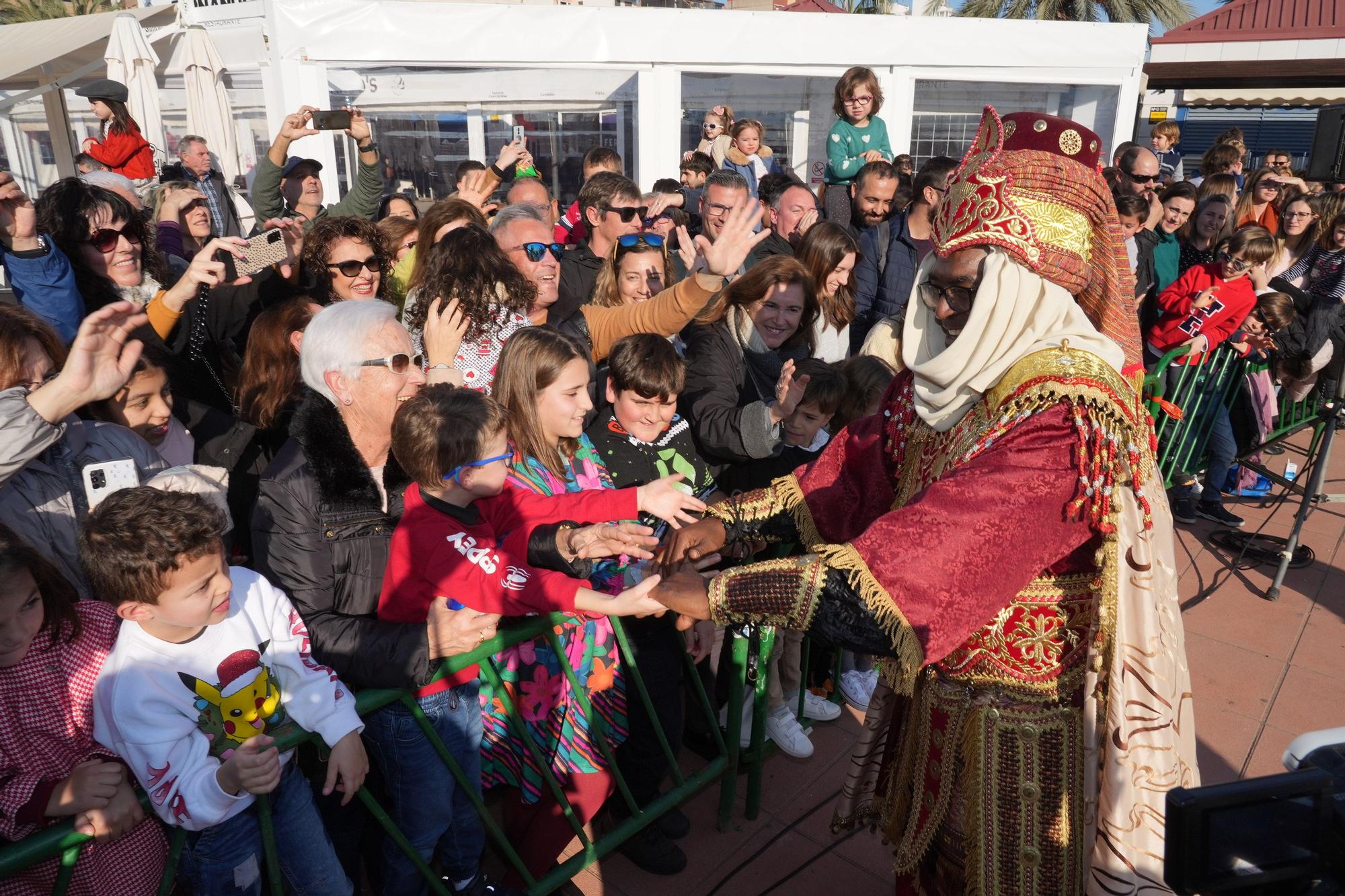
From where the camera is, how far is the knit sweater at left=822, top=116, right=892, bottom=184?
7.82 m

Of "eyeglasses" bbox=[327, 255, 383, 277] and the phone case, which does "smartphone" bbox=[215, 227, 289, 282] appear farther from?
"eyeglasses" bbox=[327, 255, 383, 277]

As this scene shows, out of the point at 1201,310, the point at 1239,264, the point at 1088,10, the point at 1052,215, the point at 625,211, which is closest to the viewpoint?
the point at 1052,215

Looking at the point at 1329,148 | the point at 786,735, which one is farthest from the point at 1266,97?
the point at 786,735

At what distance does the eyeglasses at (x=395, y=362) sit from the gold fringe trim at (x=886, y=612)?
1.47 meters

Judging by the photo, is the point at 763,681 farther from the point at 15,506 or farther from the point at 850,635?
the point at 15,506

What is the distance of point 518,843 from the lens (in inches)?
120

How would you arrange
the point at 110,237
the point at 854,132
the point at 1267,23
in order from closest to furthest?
the point at 110,237, the point at 854,132, the point at 1267,23

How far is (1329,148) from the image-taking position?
9.21 m

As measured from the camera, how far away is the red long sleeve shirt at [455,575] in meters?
2.45

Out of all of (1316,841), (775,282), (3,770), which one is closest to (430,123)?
(775,282)

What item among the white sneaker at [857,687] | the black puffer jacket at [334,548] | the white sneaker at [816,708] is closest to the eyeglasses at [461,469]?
the black puffer jacket at [334,548]

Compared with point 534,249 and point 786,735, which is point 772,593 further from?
point 534,249

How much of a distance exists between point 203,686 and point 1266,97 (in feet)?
76.5

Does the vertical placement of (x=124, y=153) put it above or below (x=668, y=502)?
above
